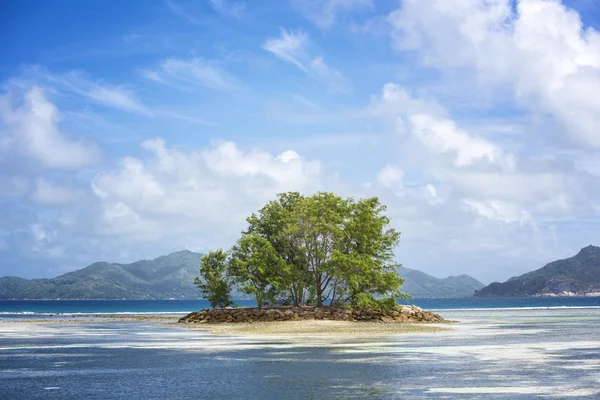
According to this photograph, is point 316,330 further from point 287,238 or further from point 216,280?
point 216,280

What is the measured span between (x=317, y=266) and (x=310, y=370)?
54420 millimetres

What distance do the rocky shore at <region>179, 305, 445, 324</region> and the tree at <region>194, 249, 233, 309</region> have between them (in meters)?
7.65

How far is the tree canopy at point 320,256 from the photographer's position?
275 ft

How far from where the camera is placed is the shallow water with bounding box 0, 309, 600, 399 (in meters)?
25.0

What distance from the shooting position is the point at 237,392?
2541 cm

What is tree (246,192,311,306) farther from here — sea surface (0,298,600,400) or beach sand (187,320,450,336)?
sea surface (0,298,600,400)

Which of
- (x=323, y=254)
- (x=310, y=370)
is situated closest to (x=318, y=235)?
(x=323, y=254)

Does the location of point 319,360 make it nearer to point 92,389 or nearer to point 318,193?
point 92,389

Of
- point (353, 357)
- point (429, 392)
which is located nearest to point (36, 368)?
point (353, 357)

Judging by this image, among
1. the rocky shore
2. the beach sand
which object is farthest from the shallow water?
the rocky shore

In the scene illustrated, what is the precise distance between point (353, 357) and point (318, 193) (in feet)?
180

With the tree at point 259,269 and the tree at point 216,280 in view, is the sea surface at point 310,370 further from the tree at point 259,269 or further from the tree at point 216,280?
the tree at point 216,280

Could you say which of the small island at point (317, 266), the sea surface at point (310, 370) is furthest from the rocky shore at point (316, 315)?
the sea surface at point (310, 370)

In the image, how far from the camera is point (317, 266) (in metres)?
85.8
